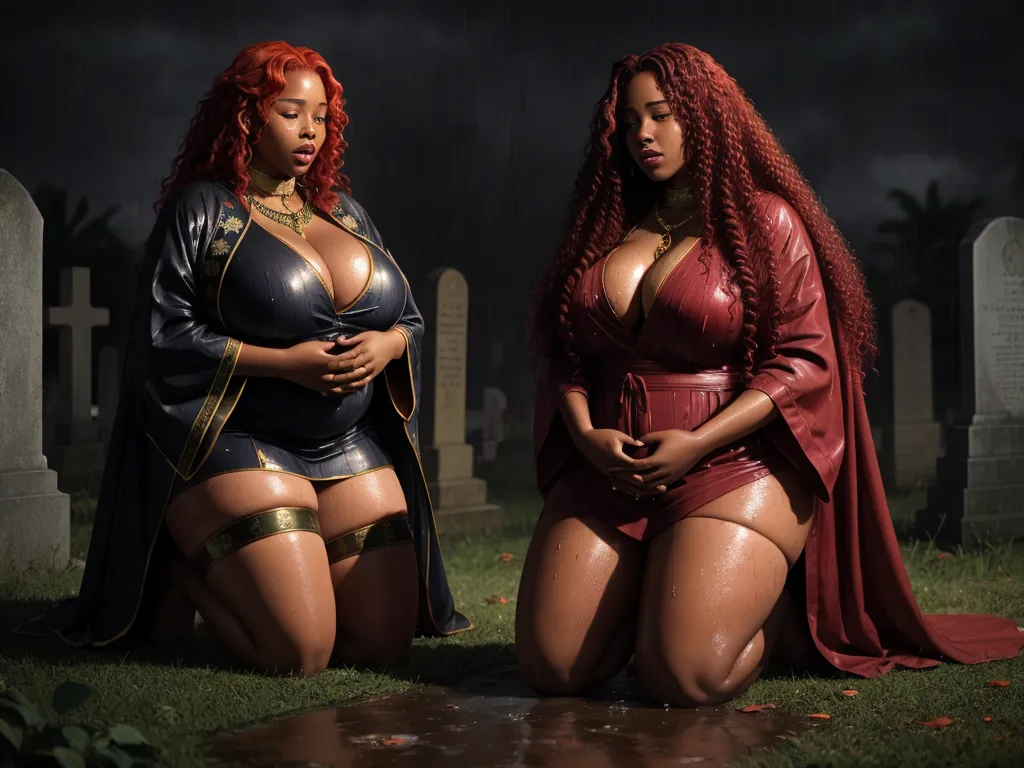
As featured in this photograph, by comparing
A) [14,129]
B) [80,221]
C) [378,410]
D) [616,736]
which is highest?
[14,129]

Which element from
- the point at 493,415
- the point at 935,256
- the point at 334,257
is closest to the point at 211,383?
the point at 334,257

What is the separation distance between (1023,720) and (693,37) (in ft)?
48.7

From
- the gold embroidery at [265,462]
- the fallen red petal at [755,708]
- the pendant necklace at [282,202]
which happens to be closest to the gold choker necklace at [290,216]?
the pendant necklace at [282,202]

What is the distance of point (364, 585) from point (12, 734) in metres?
1.49

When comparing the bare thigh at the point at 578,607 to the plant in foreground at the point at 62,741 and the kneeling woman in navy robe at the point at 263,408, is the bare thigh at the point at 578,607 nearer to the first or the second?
the kneeling woman in navy robe at the point at 263,408

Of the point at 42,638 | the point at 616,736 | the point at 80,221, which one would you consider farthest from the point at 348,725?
the point at 80,221

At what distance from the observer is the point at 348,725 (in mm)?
3447

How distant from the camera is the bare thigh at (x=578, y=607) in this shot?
3.71 meters

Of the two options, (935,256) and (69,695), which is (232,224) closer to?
(69,695)

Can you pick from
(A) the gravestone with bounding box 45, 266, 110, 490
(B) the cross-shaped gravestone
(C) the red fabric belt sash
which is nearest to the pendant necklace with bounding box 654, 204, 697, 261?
(C) the red fabric belt sash

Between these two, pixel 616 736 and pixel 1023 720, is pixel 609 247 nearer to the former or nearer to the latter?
pixel 616 736

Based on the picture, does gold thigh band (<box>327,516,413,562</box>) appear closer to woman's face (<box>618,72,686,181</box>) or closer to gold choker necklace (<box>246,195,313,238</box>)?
gold choker necklace (<box>246,195,313,238</box>)

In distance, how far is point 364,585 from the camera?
4.10m

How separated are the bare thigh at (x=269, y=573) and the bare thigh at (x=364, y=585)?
5.5 inches
